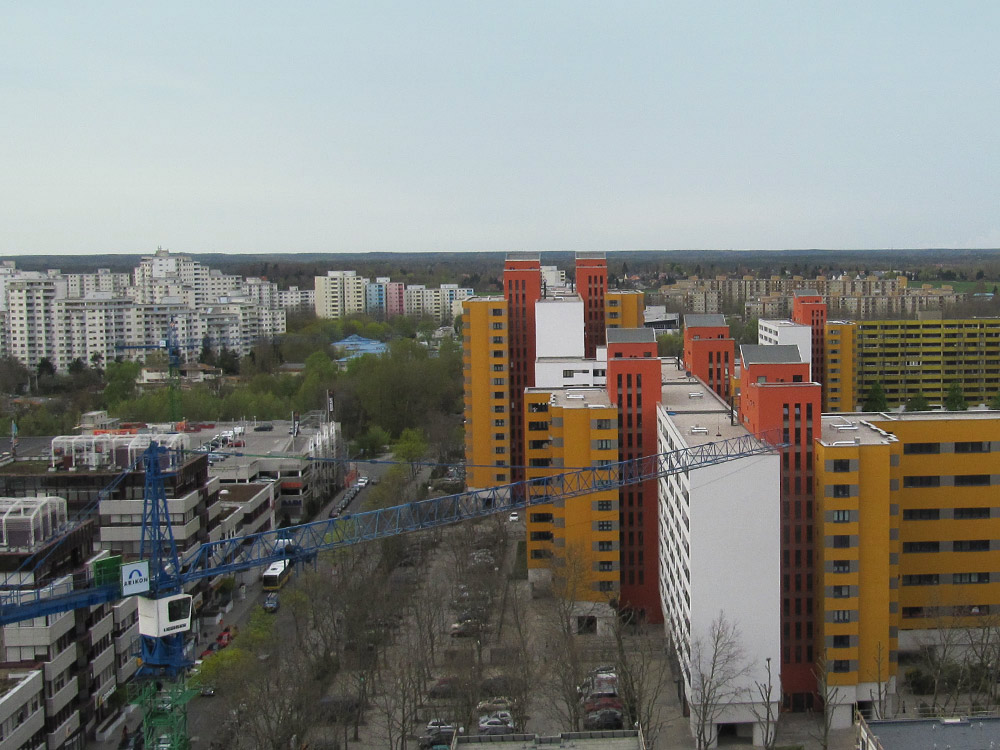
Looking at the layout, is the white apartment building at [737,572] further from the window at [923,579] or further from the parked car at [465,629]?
the parked car at [465,629]

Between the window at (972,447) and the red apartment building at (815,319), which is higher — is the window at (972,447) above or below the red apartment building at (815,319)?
below

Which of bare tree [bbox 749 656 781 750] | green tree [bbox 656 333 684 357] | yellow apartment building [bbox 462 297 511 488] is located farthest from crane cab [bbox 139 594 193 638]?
green tree [bbox 656 333 684 357]

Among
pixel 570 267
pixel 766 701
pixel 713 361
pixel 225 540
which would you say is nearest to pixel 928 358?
pixel 713 361

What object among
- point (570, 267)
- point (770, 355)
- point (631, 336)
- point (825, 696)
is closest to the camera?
point (825, 696)

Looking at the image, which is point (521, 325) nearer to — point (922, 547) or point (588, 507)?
point (588, 507)

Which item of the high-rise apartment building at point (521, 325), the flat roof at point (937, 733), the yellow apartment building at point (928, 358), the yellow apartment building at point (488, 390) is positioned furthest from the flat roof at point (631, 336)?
the yellow apartment building at point (928, 358)

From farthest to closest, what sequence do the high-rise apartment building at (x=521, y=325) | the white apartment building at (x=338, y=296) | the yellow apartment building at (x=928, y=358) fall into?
the white apartment building at (x=338, y=296), the yellow apartment building at (x=928, y=358), the high-rise apartment building at (x=521, y=325)

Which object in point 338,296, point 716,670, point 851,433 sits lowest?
point 716,670
